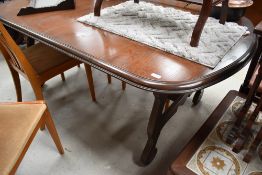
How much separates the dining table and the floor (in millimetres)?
184

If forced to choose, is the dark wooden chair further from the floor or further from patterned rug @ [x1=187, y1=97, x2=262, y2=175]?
the floor

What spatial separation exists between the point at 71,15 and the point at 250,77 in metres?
1.13

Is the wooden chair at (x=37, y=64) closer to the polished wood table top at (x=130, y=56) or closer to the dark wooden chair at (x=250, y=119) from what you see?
the polished wood table top at (x=130, y=56)

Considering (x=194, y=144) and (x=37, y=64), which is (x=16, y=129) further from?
(x=194, y=144)

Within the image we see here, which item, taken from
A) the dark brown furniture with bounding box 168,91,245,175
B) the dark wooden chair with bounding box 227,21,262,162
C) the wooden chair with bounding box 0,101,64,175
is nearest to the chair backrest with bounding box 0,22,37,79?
the wooden chair with bounding box 0,101,64,175

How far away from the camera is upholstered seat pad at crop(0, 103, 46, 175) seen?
978mm

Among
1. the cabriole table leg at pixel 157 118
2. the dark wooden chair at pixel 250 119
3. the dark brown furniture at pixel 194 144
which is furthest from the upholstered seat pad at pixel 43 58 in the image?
the dark wooden chair at pixel 250 119

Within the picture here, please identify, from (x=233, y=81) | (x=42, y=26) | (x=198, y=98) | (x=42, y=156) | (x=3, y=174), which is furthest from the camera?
(x=233, y=81)

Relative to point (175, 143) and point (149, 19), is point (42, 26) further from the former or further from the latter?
point (175, 143)

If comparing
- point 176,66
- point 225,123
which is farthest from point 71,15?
point 225,123

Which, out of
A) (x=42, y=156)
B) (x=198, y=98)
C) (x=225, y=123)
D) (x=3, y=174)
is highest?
(x=225, y=123)

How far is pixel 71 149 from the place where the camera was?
1572 millimetres

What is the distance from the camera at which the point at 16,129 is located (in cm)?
108

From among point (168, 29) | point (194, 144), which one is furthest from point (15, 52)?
point (194, 144)
